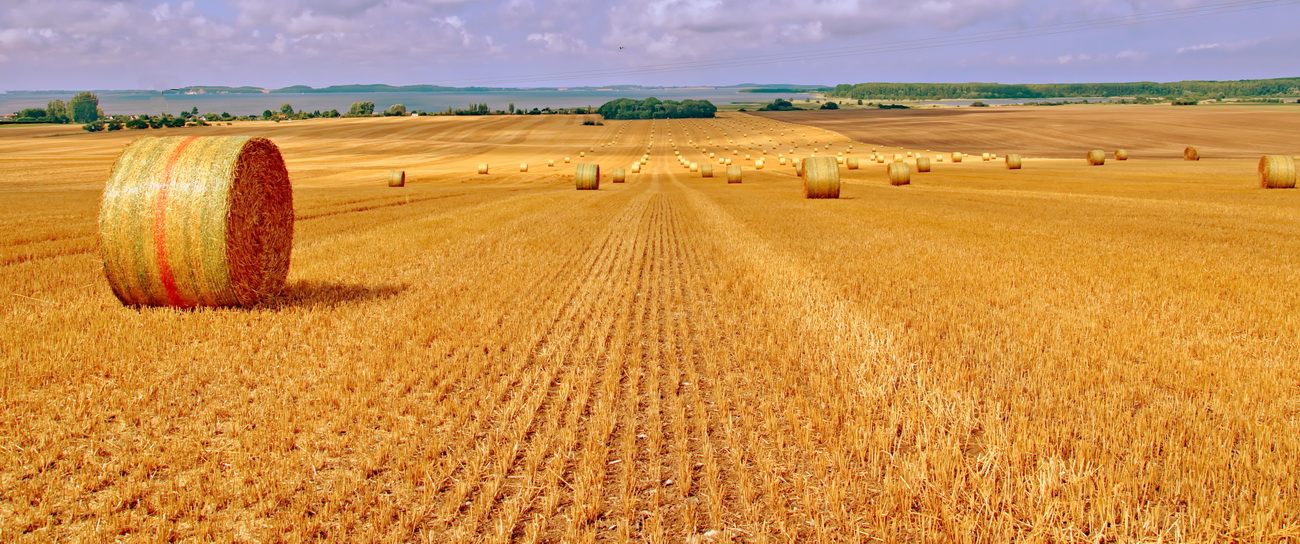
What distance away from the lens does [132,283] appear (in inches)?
361

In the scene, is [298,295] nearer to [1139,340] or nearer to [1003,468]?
[1003,468]

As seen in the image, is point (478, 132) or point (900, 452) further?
point (478, 132)

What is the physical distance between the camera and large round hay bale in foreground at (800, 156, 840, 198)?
29703mm

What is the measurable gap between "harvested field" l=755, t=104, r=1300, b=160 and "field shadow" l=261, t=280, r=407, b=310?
65656mm

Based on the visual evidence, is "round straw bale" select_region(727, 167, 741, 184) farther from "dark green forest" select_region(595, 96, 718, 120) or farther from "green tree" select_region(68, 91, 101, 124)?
"green tree" select_region(68, 91, 101, 124)

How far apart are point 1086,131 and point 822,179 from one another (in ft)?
238

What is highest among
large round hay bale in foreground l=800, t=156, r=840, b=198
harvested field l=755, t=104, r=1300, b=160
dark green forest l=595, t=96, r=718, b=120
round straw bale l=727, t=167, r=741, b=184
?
dark green forest l=595, t=96, r=718, b=120

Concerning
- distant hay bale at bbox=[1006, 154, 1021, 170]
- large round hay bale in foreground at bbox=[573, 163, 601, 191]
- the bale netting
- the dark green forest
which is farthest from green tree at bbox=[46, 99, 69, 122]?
the bale netting

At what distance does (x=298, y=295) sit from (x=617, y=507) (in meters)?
7.95

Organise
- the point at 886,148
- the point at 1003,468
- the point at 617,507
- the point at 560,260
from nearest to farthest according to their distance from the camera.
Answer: the point at 617,507 < the point at 1003,468 < the point at 560,260 < the point at 886,148

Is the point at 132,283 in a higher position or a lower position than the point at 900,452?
higher

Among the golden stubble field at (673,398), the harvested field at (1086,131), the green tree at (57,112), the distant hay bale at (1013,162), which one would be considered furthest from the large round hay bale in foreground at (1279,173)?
the green tree at (57,112)

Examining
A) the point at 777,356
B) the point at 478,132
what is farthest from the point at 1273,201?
the point at 478,132

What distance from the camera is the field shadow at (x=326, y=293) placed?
1016cm
